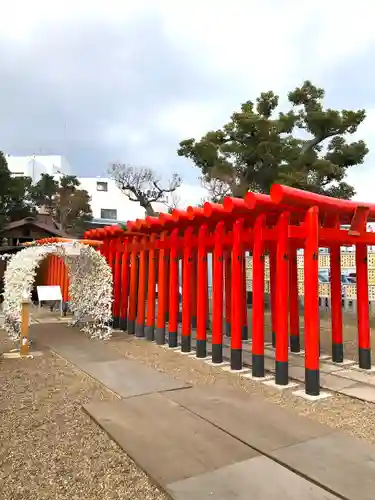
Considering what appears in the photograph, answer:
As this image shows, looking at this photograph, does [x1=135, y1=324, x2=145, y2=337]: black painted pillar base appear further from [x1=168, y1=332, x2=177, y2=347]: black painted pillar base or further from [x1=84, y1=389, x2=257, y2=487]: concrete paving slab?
[x1=84, y1=389, x2=257, y2=487]: concrete paving slab

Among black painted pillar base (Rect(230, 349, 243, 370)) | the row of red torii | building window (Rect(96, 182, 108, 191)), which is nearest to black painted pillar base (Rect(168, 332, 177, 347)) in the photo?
the row of red torii

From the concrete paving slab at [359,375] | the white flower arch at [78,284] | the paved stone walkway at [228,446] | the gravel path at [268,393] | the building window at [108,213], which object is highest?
the building window at [108,213]

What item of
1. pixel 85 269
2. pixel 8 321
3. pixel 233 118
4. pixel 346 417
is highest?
pixel 233 118

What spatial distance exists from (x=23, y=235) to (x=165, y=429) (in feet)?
58.4

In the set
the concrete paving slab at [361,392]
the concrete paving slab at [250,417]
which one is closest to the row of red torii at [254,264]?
the concrete paving slab at [361,392]

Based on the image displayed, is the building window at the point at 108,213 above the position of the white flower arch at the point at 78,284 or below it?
above

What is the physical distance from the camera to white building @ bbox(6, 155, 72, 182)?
42219 millimetres

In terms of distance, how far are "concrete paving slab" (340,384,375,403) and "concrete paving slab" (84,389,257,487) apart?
216cm

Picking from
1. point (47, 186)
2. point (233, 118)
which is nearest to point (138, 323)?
point (233, 118)

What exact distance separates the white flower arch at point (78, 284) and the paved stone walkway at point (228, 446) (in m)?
3.50

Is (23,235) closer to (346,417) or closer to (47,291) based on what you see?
(47,291)

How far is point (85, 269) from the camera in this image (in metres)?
9.72

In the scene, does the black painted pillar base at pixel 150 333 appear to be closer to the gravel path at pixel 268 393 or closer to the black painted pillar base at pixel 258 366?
the gravel path at pixel 268 393

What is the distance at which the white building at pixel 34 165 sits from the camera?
42.2m
